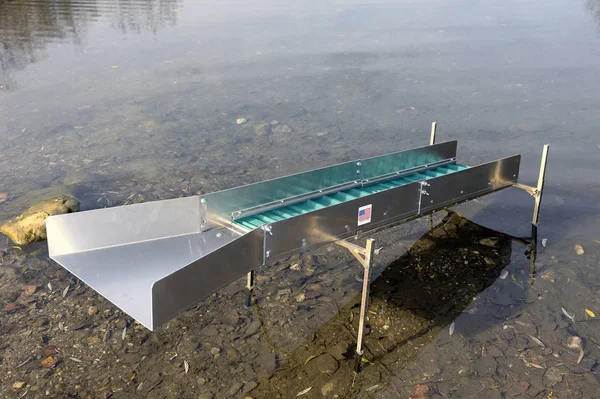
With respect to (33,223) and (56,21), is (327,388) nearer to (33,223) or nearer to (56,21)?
(33,223)

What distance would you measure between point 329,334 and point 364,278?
2.53 feet

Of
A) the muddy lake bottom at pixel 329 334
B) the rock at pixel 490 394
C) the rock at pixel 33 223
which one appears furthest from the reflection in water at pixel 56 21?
the rock at pixel 490 394

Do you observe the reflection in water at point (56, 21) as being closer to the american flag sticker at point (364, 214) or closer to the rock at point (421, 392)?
the american flag sticker at point (364, 214)

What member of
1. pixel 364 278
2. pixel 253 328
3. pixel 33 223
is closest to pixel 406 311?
pixel 364 278

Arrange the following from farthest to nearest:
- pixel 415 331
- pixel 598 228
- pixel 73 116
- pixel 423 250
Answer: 1. pixel 73 116
2. pixel 598 228
3. pixel 423 250
4. pixel 415 331

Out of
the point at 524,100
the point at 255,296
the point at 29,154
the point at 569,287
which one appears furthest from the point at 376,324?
the point at 524,100

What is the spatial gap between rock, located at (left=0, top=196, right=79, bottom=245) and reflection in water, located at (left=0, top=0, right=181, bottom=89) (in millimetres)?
7152

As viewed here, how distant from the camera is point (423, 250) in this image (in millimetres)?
6410

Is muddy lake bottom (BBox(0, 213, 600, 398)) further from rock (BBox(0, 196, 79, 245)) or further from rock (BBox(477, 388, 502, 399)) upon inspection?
rock (BBox(0, 196, 79, 245))

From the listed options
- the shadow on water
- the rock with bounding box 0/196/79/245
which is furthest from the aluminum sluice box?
the rock with bounding box 0/196/79/245

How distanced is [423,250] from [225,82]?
7310 millimetres

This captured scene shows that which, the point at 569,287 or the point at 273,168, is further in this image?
the point at 273,168

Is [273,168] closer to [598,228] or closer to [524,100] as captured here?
[598,228]

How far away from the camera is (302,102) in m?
11.2
